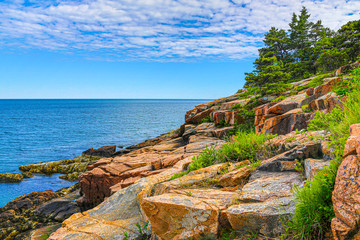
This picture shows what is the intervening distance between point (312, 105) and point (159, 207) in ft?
40.5

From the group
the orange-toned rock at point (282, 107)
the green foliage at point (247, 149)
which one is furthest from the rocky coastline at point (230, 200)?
the orange-toned rock at point (282, 107)

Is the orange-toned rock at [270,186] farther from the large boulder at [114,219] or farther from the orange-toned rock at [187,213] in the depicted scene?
the large boulder at [114,219]

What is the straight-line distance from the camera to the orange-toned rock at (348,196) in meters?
2.82

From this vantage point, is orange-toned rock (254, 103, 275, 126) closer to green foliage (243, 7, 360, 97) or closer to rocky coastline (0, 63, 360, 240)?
green foliage (243, 7, 360, 97)

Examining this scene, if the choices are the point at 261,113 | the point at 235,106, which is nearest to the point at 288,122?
the point at 261,113

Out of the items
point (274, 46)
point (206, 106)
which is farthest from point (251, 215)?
point (274, 46)

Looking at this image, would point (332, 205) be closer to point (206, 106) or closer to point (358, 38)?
point (206, 106)

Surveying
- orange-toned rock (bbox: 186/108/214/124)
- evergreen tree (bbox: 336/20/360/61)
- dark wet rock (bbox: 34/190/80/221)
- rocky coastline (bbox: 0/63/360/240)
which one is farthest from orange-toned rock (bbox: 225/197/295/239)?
evergreen tree (bbox: 336/20/360/61)

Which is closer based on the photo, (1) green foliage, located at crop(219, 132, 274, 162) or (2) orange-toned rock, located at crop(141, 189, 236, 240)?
(2) orange-toned rock, located at crop(141, 189, 236, 240)

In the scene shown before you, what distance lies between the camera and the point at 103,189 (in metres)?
15.5

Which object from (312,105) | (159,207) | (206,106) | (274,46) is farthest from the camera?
(274,46)

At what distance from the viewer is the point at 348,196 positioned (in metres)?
2.98

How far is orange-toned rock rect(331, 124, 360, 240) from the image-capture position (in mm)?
2824

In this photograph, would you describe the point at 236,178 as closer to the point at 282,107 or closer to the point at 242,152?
the point at 242,152
